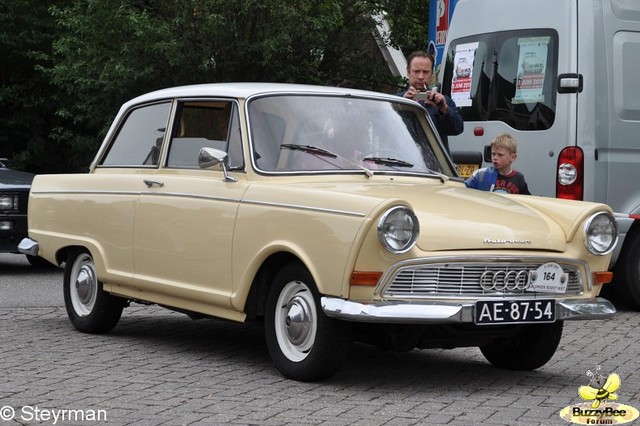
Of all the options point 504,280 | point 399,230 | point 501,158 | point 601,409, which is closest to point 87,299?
point 501,158

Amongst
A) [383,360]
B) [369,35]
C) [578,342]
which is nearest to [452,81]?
[578,342]

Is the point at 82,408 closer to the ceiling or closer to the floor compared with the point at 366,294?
closer to the floor

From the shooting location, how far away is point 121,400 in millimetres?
6801

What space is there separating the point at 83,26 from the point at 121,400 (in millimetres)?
16324

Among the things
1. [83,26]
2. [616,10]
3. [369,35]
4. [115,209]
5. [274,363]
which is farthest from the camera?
[369,35]

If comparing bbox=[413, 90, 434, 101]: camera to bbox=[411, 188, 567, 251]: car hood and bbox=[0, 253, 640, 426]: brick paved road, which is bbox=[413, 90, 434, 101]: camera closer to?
bbox=[0, 253, 640, 426]: brick paved road

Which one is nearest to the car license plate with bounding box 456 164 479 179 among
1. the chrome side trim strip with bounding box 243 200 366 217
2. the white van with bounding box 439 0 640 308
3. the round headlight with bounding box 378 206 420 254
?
the white van with bounding box 439 0 640 308

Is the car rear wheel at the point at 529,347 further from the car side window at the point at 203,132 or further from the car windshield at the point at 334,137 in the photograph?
the car side window at the point at 203,132

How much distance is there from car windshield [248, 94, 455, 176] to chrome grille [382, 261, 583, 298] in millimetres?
1227

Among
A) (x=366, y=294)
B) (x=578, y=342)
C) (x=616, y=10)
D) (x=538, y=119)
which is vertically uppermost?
(x=616, y=10)

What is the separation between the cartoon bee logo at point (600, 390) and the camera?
6836 mm

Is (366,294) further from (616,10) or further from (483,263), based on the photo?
(616,10)

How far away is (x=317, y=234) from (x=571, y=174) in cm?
437

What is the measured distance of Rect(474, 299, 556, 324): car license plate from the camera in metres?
7.01
